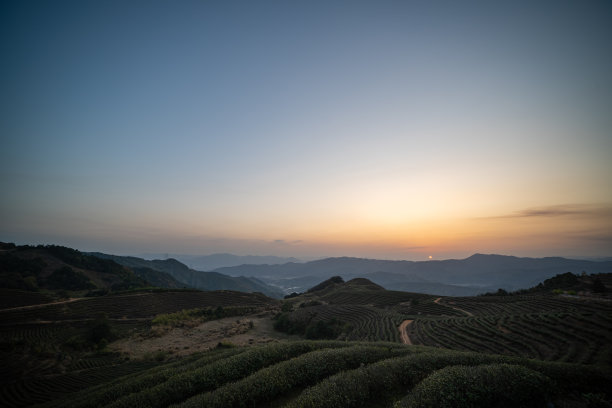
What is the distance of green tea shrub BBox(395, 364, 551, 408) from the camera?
7.55m

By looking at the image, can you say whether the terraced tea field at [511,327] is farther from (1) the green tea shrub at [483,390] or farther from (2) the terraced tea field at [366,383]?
(1) the green tea shrub at [483,390]

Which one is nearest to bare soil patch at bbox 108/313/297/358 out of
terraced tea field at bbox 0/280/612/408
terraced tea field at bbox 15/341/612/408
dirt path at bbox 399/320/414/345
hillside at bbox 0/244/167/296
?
terraced tea field at bbox 0/280/612/408

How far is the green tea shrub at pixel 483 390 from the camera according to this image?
24.8 ft

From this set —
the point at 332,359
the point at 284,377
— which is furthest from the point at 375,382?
the point at 284,377

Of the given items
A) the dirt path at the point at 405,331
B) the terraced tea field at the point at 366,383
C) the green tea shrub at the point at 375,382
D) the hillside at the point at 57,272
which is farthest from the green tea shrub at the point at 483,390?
the hillside at the point at 57,272

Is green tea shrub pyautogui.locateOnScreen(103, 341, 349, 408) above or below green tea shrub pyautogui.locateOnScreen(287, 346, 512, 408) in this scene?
below

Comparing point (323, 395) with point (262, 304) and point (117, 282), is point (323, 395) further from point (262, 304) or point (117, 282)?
point (117, 282)

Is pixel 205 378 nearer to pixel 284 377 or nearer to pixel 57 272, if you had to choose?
pixel 284 377

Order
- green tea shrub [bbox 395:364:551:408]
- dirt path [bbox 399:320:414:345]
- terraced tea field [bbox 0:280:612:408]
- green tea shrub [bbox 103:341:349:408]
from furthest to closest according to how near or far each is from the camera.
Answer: dirt path [bbox 399:320:414:345]
green tea shrub [bbox 103:341:349:408]
terraced tea field [bbox 0:280:612:408]
green tea shrub [bbox 395:364:551:408]

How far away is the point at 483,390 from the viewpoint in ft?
25.9

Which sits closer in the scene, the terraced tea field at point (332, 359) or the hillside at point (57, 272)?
the terraced tea field at point (332, 359)

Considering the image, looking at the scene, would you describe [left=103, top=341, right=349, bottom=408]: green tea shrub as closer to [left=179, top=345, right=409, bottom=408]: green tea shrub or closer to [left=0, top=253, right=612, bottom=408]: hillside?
[left=0, top=253, right=612, bottom=408]: hillside

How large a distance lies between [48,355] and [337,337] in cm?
4227

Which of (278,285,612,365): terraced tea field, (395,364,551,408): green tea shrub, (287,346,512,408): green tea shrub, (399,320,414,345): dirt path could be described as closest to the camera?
(395,364,551,408): green tea shrub
